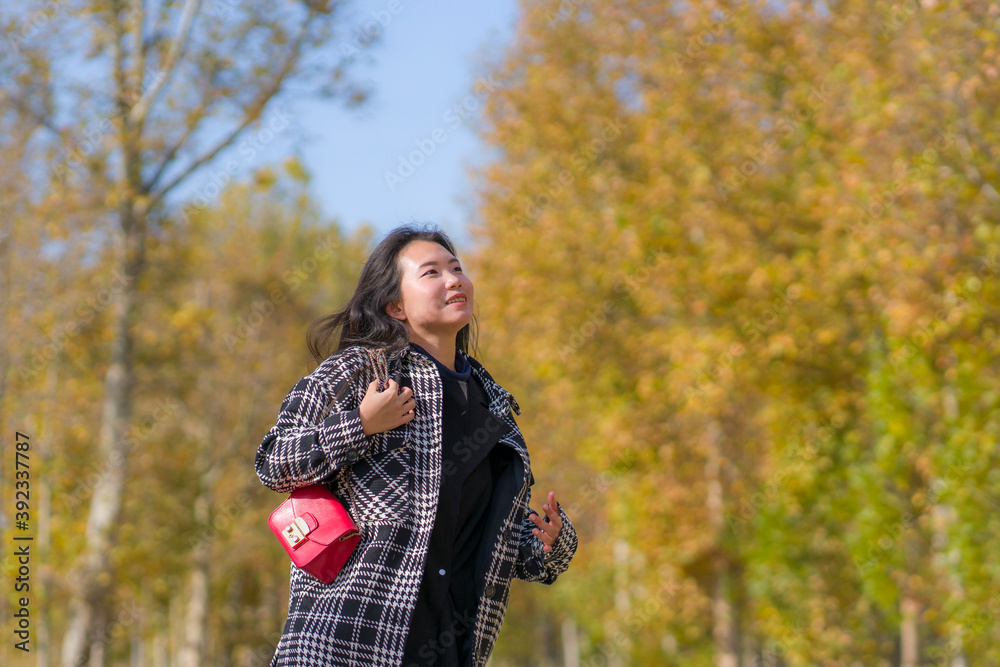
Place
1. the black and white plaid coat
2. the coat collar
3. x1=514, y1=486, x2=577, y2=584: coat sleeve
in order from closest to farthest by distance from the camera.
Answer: the black and white plaid coat < the coat collar < x1=514, y1=486, x2=577, y2=584: coat sleeve

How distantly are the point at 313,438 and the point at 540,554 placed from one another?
0.84 metres

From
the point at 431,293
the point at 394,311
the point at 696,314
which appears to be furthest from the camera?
the point at 696,314

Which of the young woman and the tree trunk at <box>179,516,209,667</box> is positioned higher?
the young woman

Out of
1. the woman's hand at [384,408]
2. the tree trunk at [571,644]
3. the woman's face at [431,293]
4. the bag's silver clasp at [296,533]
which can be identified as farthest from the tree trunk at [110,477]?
the tree trunk at [571,644]

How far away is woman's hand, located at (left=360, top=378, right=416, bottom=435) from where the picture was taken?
115 inches

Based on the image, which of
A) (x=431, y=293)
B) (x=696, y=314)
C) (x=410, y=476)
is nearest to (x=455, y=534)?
(x=410, y=476)

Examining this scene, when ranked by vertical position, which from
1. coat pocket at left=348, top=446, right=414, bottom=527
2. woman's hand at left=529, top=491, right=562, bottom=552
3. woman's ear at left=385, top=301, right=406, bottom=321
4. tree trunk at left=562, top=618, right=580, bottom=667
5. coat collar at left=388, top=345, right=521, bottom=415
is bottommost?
tree trunk at left=562, top=618, right=580, bottom=667

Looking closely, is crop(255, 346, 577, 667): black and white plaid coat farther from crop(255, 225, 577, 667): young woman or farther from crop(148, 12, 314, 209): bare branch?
crop(148, 12, 314, 209): bare branch

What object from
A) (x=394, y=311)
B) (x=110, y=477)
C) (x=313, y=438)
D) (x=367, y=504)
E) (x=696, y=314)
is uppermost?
(x=696, y=314)

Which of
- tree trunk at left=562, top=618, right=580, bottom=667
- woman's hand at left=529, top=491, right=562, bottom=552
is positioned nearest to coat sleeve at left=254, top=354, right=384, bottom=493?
woman's hand at left=529, top=491, right=562, bottom=552

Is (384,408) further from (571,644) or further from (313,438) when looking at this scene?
(571,644)

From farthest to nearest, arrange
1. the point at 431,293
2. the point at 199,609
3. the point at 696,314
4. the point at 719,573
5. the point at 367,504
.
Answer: the point at 199,609, the point at 719,573, the point at 696,314, the point at 431,293, the point at 367,504

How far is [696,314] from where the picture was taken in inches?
583

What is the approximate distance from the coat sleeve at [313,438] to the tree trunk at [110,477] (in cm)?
872
